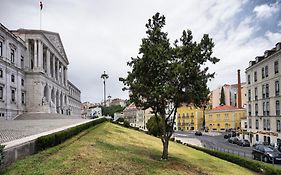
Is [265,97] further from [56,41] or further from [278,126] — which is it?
[56,41]

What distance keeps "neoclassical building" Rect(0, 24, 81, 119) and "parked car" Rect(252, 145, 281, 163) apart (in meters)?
39.2

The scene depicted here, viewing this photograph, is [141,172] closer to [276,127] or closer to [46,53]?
[276,127]

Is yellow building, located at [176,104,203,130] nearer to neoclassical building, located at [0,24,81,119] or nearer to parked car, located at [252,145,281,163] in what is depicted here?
neoclassical building, located at [0,24,81,119]

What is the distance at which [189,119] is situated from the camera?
108 meters

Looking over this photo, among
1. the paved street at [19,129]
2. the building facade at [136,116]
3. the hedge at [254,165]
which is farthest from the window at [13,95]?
the building facade at [136,116]

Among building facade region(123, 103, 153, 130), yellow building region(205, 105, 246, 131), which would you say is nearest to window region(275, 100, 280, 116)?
yellow building region(205, 105, 246, 131)

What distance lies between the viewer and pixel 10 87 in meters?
50.0

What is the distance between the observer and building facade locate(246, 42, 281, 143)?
44719mm

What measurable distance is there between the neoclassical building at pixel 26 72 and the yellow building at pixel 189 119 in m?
53.1

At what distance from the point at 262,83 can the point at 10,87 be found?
150 ft

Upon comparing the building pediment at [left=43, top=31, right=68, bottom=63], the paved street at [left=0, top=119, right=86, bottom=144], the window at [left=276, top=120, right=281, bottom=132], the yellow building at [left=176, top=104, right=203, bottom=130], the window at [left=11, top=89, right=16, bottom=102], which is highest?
the building pediment at [left=43, top=31, right=68, bottom=63]

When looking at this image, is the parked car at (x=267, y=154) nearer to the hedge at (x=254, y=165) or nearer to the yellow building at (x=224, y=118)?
the hedge at (x=254, y=165)

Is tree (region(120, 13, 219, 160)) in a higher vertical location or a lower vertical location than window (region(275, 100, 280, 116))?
higher

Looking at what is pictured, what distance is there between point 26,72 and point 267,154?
48.5m
